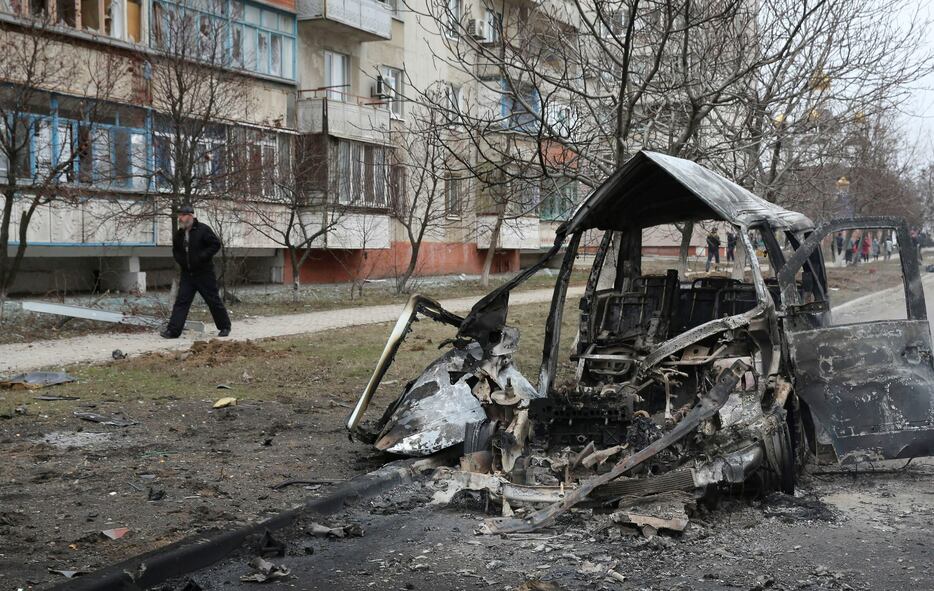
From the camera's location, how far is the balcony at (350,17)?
25.1m

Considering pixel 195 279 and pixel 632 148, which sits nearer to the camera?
pixel 195 279

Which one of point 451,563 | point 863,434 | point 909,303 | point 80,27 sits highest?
point 80,27

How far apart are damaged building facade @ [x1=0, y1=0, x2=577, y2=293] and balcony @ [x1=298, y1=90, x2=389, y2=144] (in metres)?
0.05

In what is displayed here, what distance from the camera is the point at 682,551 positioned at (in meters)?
4.86

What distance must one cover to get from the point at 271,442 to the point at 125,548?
107 inches

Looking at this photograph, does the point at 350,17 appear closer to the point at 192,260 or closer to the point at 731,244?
the point at 192,260

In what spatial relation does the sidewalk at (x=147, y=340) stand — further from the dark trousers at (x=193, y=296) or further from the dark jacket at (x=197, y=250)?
the dark jacket at (x=197, y=250)

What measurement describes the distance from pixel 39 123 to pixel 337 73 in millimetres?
13750

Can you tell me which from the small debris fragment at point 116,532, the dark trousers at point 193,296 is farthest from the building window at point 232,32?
the small debris fragment at point 116,532

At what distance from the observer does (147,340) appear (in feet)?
43.6

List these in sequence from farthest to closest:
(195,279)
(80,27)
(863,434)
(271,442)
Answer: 1. (80,27)
2. (195,279)
3. (271,442)
4. (863,434)

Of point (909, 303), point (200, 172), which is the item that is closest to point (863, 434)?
point (909, 303)

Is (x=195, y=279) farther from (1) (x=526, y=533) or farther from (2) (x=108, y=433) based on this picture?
(1) (x=526, y=533)

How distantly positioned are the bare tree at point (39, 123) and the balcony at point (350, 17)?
8.00 metres
